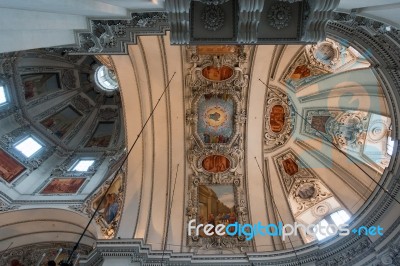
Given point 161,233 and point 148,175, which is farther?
point 148,175

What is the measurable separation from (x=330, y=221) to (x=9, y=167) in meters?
12.5

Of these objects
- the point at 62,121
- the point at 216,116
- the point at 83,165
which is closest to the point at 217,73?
the point at 216,116

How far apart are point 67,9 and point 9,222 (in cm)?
972

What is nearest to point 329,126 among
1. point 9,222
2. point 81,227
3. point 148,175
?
point 148,175

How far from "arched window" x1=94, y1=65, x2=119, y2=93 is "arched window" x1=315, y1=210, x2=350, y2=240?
1396 centimetres

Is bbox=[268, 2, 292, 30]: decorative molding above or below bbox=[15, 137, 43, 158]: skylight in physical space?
below

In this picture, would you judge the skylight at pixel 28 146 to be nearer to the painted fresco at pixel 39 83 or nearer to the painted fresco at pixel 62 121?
the painted fresco at pixel 62 121

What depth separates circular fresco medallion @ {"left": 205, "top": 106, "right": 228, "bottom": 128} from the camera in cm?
1180

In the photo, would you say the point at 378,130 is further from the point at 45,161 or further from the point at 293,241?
the point at 45,161

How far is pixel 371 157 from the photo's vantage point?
10.9 m

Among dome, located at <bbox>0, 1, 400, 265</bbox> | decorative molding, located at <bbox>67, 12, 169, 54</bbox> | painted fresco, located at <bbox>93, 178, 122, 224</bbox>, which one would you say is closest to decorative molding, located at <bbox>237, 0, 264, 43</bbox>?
decorative molding, located at <bbox>67, 12, 169, 54</bbox>

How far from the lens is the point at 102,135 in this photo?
18.0 m

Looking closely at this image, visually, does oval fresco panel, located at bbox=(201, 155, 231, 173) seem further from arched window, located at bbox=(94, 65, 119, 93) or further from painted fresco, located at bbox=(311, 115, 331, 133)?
arched window, located at bbox=(94, 65, 119, 93)

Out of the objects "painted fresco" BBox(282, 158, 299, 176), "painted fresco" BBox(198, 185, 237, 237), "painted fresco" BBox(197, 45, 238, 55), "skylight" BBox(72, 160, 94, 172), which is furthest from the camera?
"skylight" BBox(72, 160, 94, 172)
